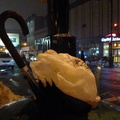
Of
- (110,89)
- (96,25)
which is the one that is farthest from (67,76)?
(96,25)

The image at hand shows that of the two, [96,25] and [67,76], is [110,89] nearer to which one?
[67,76]

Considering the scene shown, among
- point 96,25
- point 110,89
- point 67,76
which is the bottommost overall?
point 110,89

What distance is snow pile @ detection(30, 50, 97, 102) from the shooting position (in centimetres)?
156

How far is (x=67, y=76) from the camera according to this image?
1566 mm

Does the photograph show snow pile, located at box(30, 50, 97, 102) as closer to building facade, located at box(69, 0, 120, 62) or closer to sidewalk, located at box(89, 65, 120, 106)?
sidewalk, located at box(89, 65, 120, 106)

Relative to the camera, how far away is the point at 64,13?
438 cm

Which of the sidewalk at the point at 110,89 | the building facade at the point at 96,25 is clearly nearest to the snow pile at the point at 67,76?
the sidewalk at the point at 110,89

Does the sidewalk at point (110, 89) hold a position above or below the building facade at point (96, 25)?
below

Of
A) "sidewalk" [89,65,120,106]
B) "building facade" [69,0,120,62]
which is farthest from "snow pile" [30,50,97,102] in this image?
"building facade" [69,0,120,62]

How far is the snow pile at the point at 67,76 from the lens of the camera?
1.56 meters

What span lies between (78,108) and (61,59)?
1.14 ft

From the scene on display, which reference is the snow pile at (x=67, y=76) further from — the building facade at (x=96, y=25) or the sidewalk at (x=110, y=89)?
the building facade at (x=96, y=25)

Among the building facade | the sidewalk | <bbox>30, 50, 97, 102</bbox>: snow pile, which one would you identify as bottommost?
the sidewalk

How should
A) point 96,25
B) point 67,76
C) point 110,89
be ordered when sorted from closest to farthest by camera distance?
point 67,76 < point 110,89 < point 96,25
